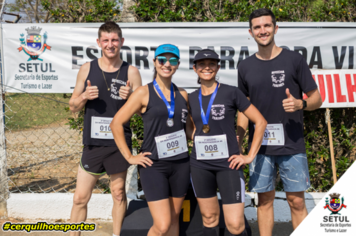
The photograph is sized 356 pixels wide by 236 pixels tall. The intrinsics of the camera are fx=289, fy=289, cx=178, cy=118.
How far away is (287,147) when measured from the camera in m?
2.65

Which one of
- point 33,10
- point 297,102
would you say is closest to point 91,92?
point 297,102

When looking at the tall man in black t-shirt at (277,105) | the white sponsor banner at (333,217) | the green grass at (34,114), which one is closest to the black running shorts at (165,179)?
the tall man in black t-shirt at (277,105)

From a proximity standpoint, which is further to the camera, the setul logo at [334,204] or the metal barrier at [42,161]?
the metal barrier at [42,161]

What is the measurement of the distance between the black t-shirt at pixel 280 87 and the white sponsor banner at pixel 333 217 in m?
0.80

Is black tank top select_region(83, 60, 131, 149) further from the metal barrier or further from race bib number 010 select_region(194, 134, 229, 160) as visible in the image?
the metal barrier

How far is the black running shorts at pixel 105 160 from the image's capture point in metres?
2.85

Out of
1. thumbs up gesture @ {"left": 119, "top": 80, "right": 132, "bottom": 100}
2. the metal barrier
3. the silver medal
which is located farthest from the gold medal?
the metal barrier

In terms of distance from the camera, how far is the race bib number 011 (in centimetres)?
264

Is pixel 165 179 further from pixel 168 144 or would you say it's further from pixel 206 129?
pixel 206 129

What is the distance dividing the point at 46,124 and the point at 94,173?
8.03 metres

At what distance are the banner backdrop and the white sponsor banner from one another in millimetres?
1262

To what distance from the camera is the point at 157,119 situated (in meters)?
2.38

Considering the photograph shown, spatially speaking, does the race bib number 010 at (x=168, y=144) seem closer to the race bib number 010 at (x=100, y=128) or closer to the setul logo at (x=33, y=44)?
the race bib number 010 at (x=100, y=128)

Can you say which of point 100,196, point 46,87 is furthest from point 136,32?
point 100,196
